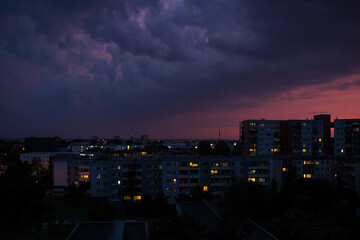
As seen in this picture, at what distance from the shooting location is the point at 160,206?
4547 cm

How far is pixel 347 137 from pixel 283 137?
63.8ft

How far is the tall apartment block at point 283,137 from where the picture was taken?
85.5m

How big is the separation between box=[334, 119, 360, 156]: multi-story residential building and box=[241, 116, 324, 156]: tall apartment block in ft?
18.3

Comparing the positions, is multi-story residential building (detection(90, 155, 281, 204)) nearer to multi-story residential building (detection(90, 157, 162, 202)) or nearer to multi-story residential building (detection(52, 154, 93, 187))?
multi-story residential building (detection(90, 157, 162, 202))

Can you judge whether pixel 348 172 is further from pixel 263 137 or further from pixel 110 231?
pixel 110 231

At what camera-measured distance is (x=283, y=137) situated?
293 ft

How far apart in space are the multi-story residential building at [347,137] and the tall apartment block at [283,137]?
18.3 feet

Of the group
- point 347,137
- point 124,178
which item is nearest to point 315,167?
point 347,137

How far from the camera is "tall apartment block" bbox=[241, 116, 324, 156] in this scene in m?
85.5

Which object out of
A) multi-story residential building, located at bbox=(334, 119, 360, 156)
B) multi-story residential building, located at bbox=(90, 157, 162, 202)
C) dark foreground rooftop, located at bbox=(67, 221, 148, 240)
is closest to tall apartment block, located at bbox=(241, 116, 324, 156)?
multi-story residential building, located at bbox=(334, 119, 360, 156)

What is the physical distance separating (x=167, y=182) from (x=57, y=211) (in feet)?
71.1

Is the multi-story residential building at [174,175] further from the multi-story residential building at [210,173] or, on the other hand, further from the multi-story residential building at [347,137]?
the multi-story residential building at [347,137]

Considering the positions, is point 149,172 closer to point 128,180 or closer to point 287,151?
point 128,180

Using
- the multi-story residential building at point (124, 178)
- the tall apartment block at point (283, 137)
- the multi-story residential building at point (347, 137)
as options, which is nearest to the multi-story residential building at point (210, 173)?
the multi-story residential building at point (124, 178)
